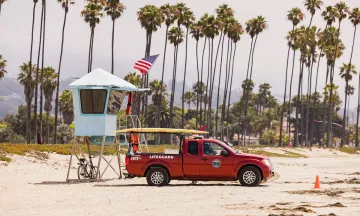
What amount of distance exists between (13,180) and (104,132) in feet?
14.6

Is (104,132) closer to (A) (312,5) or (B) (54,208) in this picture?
(B) (54,208)

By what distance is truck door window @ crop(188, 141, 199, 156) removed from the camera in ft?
93.7

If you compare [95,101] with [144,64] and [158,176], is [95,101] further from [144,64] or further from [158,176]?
[144,64]

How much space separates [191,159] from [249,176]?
2371 mm

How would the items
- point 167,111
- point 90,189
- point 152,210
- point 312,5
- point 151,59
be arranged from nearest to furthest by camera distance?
point 152,210 < point 90,189 < point 151,59 < point 312,5 < point 167,111

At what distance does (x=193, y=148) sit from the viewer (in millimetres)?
28625

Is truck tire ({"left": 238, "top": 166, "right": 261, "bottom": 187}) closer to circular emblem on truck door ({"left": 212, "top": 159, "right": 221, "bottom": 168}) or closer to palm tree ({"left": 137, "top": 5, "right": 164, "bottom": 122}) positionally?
circular emblem on truck door ({"left": 212, "top": 159, "right": 221, "bottom": 168})

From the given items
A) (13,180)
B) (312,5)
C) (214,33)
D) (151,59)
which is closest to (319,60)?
(312,5)

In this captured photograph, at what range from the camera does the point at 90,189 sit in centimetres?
2750

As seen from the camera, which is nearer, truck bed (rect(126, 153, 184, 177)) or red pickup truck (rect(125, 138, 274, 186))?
red pickup truck (rect(125, 138, 274, 186))

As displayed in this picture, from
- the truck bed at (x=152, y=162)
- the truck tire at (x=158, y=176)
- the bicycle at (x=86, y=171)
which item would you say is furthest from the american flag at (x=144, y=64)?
the truck tire at (x=158, y=176)

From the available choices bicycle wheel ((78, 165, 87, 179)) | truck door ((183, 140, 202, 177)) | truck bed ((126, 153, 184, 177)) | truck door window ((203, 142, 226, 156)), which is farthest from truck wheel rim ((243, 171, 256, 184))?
bicycle wheel ((78, 165, 87, 179))

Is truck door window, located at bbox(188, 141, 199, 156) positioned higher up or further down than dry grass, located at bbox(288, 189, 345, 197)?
higher up

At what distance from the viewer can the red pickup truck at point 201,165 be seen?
2844 cm
